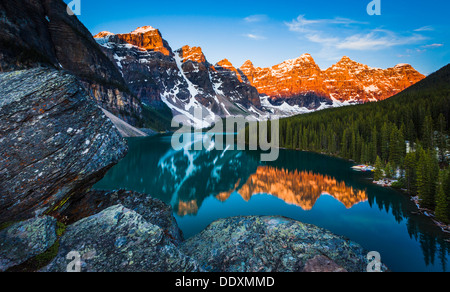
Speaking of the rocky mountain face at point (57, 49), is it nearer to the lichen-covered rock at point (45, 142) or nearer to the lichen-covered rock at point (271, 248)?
the lichen-covered rock at point (45, 142)

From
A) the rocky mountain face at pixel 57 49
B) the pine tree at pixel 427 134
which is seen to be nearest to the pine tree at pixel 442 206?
the pine tree at pixel 427 134

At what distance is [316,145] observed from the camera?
89.1 m

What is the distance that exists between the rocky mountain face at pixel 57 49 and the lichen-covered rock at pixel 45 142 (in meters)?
133

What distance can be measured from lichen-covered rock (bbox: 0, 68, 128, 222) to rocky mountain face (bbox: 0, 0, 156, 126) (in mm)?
132738

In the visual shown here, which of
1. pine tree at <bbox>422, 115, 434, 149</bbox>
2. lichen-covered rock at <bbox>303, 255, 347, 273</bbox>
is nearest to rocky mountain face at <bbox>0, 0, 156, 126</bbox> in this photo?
lichen-covered rock at <bbox>303, 255, 347, 273</bbox>

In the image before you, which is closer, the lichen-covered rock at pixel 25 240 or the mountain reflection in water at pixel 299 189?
the lichen-covered rock at pixel 25 240

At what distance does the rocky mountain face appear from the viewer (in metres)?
112

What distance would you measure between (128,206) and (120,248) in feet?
18.6

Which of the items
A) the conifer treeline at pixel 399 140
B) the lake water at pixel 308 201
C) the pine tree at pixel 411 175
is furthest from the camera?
the pine tree at pixel 411 175

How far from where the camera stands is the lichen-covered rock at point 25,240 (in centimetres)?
501

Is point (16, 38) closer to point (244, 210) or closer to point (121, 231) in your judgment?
point (244, 210)

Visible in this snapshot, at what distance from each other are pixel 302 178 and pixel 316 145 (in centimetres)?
4944
